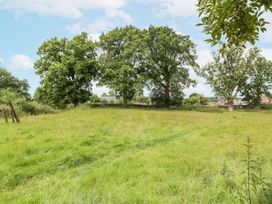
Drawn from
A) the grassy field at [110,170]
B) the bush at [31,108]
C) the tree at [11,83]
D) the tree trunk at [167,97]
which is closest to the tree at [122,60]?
the tree trunk at [167,97]

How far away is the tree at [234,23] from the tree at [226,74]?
43.8m

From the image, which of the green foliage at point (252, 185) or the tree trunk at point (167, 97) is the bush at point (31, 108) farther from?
the green foliage at point (252, 185)

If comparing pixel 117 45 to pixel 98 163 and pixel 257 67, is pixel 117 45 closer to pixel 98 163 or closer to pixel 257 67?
pixel 257 67

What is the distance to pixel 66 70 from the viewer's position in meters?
40.2

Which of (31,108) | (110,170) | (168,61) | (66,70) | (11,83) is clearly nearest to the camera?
(110,170)

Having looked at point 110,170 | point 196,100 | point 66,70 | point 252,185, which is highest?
point 66,70

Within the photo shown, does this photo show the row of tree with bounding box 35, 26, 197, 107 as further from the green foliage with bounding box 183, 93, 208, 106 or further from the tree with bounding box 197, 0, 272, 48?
the tree with bounding box 197, 0, 272, 48

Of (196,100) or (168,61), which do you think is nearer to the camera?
(168,61)

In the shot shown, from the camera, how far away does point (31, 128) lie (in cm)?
1419

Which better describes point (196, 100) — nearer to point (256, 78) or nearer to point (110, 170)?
point (256, 78)

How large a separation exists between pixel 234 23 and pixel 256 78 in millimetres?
51503

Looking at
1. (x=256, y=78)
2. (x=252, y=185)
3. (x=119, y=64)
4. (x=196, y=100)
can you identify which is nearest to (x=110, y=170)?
(x=252, y=185)

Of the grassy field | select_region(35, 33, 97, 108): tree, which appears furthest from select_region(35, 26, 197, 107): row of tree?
the grassy field

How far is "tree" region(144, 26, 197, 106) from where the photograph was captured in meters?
42.8
